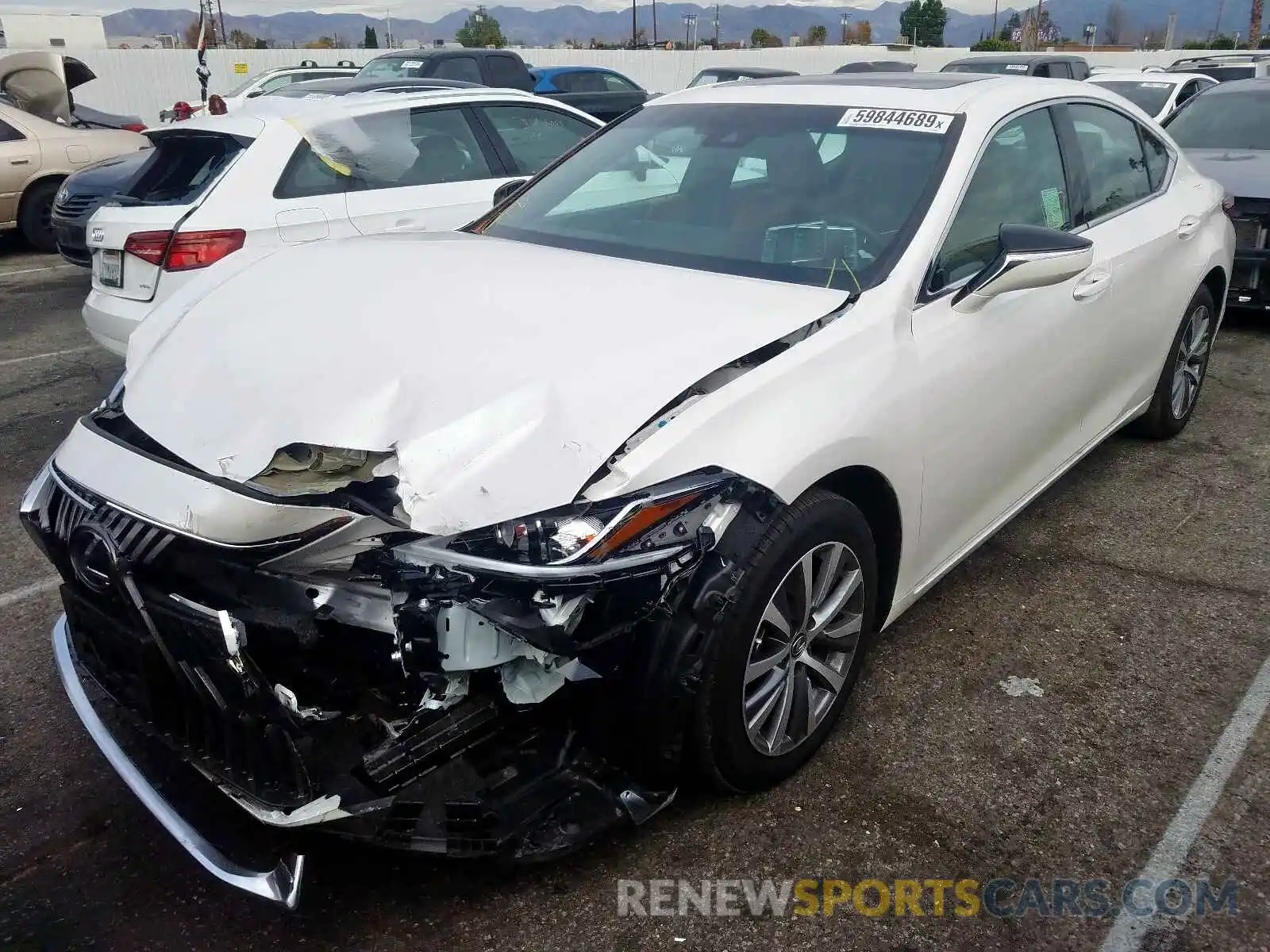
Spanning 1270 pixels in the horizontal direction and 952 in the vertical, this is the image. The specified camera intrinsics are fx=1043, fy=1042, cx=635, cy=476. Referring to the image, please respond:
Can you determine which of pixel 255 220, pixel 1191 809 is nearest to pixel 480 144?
pixel 255 220

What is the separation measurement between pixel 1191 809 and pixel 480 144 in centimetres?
512

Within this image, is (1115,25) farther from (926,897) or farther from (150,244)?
(926,897)

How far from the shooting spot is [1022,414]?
133 inches

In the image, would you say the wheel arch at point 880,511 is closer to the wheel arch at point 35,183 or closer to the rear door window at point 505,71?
the wheel arch at point 35,183

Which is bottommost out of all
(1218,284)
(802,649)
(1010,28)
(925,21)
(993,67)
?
(1010,28)

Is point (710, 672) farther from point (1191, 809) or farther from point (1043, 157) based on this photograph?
point (1043, 157)

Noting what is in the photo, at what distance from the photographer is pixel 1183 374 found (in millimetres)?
4926

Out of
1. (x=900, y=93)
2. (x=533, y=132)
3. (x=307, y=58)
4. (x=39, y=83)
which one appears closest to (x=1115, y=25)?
(x=307, y=58)

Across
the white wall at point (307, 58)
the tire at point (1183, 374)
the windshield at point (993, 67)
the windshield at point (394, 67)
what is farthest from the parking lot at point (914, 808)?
the white wall at point (307, 58)

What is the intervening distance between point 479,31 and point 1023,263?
8273 cm

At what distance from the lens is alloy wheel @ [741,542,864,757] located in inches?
98.6

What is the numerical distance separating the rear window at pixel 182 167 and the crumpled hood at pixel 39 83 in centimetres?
688

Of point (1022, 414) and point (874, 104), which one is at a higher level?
point (874, 104)

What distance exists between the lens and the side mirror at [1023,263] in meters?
2.93
